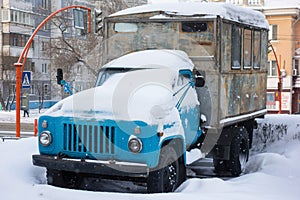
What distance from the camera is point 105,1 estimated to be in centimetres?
3491

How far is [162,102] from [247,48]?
4334 mm

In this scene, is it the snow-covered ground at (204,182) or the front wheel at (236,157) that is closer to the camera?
the snow-covered ground at (204,182)

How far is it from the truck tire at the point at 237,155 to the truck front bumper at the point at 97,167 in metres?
3.51

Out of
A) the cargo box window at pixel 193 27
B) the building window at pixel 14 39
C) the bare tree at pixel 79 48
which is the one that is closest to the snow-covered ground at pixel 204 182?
the cargo box window at pixel 193 27

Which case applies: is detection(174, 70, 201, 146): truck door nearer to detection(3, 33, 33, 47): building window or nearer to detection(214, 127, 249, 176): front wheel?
detection(214, 127, 249, 176): front wheel

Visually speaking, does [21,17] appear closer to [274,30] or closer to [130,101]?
[274,30]

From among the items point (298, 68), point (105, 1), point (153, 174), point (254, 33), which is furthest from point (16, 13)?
point (153, 174)

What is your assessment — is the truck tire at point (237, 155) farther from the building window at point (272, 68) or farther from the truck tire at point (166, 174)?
the building window at point (272, 68)

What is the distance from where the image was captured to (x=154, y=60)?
9.24m

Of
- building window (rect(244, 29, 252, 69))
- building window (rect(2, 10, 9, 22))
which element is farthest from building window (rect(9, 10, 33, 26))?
building window (rect(244, 29, 252, 69))

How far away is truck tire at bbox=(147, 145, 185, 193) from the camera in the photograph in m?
7.68

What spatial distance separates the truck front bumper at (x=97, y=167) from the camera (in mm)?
7344

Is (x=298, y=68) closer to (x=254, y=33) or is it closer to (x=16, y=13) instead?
(x=16, y=13)

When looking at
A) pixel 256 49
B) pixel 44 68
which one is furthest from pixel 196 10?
pixel 44 68
